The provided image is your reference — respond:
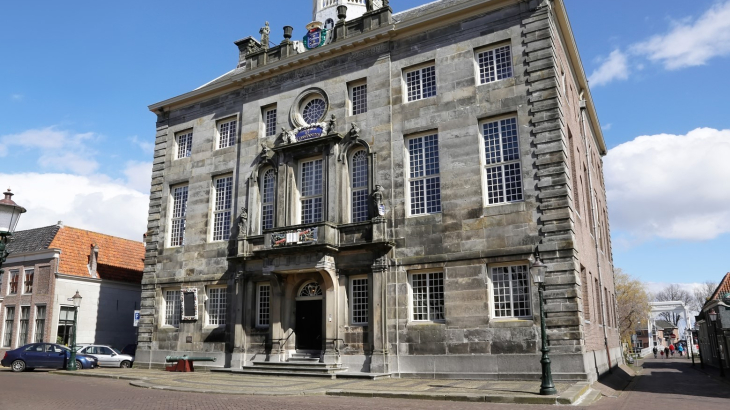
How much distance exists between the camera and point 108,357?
29.4 m

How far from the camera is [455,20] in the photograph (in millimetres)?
22797

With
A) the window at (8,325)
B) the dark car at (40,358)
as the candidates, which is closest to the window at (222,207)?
the dark car at (40,358)

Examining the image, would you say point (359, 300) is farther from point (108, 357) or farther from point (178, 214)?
point (108, 357)

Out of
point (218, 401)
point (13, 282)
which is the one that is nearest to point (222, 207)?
Result: point (218, 401)

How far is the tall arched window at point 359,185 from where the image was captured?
77.5ft

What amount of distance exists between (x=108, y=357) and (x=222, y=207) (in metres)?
Result: 10.4

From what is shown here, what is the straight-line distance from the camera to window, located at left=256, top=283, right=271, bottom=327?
2512cm

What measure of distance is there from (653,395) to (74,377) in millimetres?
22928

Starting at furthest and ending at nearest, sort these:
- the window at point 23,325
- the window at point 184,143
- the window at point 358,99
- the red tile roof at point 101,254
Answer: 1. the red tile roof at point 101,254
2. the window at point 23,325
3. the window at point 184,143
4. the window at point 358,99

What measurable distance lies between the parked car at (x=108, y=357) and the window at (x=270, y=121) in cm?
1438

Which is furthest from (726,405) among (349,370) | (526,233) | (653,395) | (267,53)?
(267,53)

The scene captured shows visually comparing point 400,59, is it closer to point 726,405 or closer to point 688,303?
point 726,405

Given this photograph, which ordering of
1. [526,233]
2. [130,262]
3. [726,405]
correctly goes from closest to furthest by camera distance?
[726,405] < [526,233] < [130,262]

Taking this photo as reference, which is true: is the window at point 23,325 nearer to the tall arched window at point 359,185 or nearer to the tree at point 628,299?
the tall arched window at point 359,185
